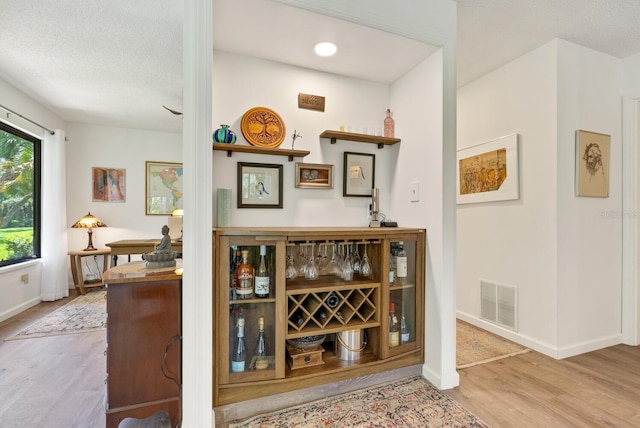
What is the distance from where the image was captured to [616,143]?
2.60 metres

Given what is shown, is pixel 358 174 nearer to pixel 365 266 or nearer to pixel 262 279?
pixel 365 266

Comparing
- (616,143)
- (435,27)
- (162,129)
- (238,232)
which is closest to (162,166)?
(162,129)

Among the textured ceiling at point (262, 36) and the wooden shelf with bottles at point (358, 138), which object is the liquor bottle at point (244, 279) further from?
the textured ceiling at point (262, 36)

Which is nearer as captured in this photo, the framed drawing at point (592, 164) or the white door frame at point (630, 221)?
the framed drawing at point (592, 164)

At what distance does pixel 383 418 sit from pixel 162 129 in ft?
16.5

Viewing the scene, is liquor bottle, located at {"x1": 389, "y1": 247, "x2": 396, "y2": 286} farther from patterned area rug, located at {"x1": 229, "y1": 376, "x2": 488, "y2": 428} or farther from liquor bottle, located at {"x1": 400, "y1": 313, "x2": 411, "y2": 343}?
patterned area rug, located at {"x1": 229, "y1": 376, "x2": 488, "y2": 428}

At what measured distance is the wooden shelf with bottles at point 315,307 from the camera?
1587mm

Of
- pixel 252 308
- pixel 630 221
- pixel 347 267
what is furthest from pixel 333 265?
pixel 630 221

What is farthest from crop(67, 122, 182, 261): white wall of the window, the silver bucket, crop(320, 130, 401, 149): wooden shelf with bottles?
the silver bucket

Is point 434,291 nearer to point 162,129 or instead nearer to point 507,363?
point 507,363

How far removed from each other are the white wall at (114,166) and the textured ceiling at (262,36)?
1.53m

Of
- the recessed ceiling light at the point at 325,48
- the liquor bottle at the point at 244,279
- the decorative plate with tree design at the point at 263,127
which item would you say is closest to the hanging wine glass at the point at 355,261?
the liquor bottle at the point at 244,279

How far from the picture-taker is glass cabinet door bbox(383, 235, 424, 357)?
201 cm

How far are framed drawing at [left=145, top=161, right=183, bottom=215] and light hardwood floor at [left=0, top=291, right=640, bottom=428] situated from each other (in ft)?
8.63
